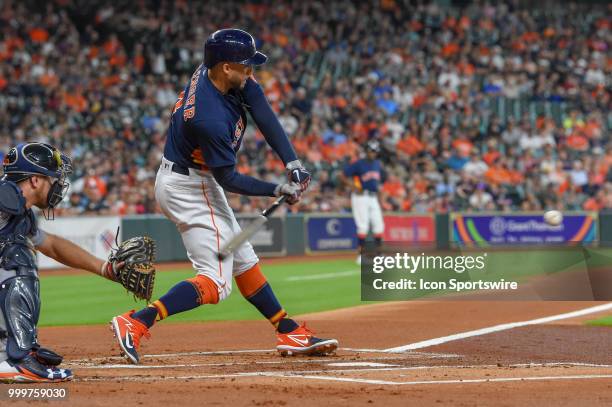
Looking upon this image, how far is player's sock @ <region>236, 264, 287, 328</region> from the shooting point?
23.4ft

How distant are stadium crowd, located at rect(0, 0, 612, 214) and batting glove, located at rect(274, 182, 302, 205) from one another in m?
13.8

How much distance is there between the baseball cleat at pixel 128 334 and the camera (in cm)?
641

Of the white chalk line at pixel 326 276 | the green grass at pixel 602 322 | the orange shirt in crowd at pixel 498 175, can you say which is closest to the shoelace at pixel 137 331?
the green grass at pixel 602 322

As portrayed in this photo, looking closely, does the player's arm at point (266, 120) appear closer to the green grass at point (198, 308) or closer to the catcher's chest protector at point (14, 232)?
the catcher's chest protector at point (14, 232)

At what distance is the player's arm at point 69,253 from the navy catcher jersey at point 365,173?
1241 cm

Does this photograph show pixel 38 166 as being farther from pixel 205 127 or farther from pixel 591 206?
pixel 591 206

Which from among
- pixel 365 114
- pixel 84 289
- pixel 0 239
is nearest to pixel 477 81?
pixel 365 114

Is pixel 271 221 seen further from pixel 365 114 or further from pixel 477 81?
pixel 477 81

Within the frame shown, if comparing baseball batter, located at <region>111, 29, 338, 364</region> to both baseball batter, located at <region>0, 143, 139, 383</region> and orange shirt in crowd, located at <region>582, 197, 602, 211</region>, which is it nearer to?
baseball batter, located at <region>0, 143, 139, 383</region>

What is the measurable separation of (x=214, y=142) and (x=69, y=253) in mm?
1174

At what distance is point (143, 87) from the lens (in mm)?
23812

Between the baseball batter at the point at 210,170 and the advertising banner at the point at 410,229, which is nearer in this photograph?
the baseball batter at the point at 210,170

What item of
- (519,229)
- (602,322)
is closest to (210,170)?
(602,322)

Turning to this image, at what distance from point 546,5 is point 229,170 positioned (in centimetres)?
2954
